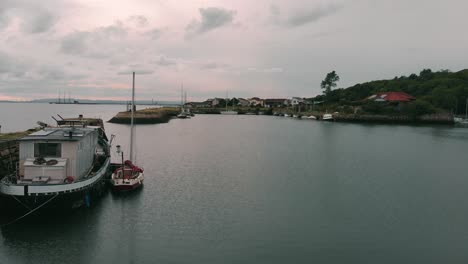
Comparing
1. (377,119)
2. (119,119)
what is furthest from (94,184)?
(377,119)

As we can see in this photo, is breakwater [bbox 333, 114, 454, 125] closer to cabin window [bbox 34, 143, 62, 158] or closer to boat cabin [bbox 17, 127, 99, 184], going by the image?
boat cabin [bbox 17, 127, 99, 184]

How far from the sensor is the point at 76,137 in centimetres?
1995

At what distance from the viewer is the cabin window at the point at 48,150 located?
61.7 feet

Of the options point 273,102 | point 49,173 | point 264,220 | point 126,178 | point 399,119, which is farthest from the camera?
point 273,102

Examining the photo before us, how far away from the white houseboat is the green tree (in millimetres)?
138370

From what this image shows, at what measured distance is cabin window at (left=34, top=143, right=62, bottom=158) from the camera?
1880 cm

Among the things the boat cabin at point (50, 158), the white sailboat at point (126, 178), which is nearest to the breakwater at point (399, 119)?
the white sailboat at point (126, 178)

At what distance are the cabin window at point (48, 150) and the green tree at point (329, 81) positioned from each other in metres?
140

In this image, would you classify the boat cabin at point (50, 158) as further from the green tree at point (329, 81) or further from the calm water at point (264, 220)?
the green tree at point (329, 81)

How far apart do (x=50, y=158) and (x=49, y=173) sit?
936mm

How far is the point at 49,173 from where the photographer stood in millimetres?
18422

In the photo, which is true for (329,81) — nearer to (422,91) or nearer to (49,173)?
(422,91)

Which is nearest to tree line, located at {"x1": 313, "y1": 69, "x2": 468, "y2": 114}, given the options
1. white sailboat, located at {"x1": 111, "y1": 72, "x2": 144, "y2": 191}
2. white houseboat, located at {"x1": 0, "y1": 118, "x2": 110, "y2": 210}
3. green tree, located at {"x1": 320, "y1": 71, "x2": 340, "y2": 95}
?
green tree, located at {"x1": 320, "y1": 71, "x2": 340, "y2": 95}

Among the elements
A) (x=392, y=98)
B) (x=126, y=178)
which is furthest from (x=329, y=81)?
(x=126, y=178)
